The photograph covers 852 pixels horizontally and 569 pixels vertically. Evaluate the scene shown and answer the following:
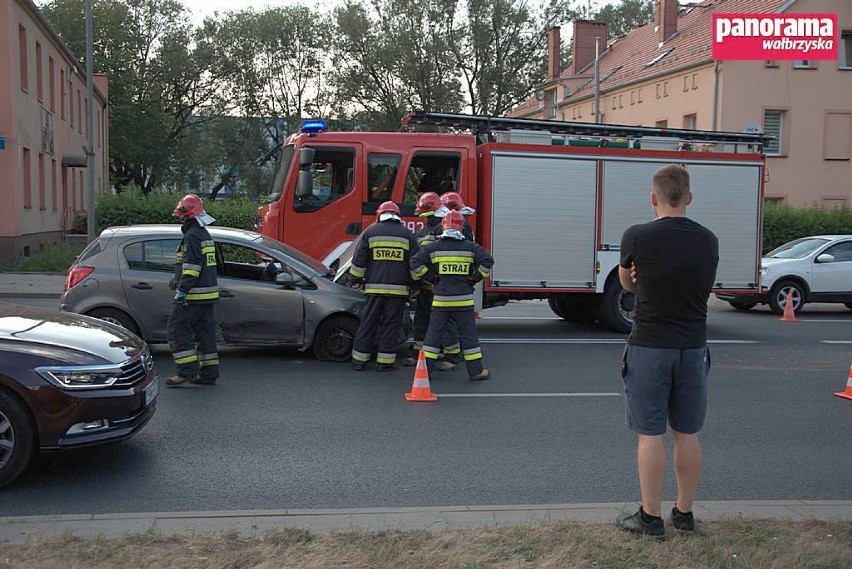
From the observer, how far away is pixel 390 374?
9688mm

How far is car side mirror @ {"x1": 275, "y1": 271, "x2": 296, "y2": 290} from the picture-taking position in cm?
986

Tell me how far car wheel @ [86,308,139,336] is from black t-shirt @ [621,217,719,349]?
6.90 meters

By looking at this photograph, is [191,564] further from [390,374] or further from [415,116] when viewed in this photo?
[415,116]

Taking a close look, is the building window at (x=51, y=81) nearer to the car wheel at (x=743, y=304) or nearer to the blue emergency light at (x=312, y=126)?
the blue emergency light at (x=312, y=126)

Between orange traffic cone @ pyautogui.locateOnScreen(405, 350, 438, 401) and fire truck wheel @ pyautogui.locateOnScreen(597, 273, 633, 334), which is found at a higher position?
fire truck wheel @ pyautogui.locateOnScreen(597, 273, 633, 334)

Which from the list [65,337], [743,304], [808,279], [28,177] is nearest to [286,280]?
[65,337]

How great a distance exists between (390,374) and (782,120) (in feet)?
94.0

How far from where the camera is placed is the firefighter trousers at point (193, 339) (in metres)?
8.59

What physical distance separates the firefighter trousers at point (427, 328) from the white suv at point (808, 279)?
8930 mm

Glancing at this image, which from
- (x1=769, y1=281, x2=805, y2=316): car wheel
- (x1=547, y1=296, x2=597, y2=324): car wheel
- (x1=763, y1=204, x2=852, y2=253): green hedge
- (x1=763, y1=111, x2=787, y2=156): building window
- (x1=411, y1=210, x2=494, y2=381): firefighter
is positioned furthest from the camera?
(x1=763, y1=111, x2=787, y2=156): building window

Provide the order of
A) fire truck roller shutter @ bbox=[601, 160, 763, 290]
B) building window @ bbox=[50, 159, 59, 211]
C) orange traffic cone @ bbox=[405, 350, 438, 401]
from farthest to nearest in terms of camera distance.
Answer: building window @ bbox=[50, 159, 59, 211], fire truck roller shutter @ bbox=[601, 160, 763, 290], orange traffic cone @ bbox=[405, 350, 438, 401]

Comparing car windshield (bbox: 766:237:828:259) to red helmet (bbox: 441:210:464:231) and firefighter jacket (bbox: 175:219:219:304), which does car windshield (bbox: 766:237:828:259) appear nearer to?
red helmet (bbox: 441:210:464:231)

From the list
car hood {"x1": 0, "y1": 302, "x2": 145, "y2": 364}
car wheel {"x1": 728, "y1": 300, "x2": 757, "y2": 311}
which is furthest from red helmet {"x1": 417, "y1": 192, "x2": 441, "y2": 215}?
car wheel {"x1": 728, "y1": 300, "x2": 757, "y2": 311}

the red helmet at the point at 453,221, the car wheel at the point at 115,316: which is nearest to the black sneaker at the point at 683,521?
the red helmet at the point at 453,221
